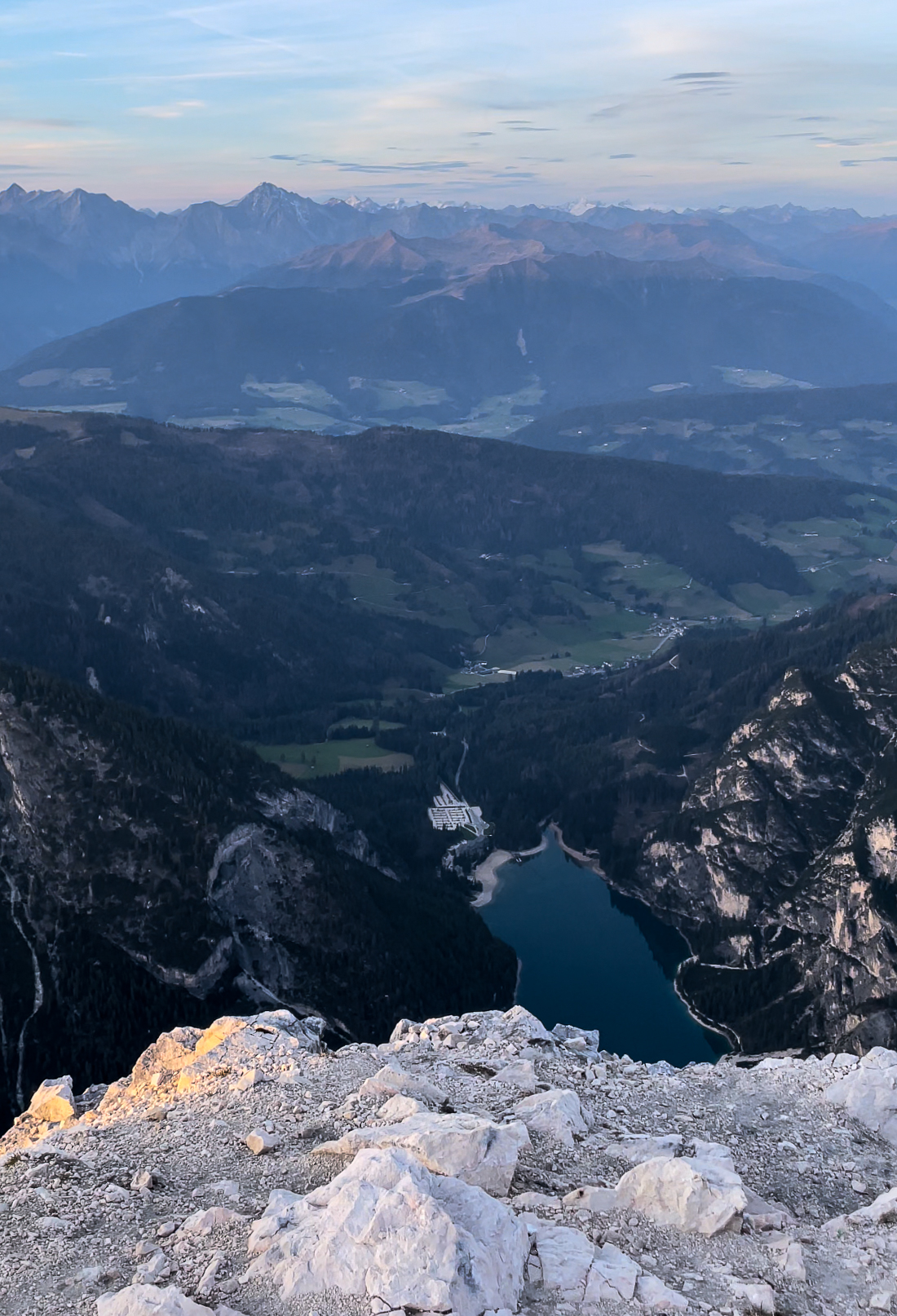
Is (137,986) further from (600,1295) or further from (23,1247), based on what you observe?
(600,1295)

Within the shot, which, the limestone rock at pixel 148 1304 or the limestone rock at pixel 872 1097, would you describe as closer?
the limestone rock at pixel 148 1304

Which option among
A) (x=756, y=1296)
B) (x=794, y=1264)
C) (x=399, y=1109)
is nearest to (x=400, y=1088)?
(x=399, y=1109)

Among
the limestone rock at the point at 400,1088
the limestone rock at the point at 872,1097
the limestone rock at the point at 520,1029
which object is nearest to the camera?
the limestone rock at the point at 872,1097

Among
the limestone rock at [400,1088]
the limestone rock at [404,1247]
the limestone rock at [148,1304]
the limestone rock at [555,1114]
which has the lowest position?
the limestone rock at [400,1088]

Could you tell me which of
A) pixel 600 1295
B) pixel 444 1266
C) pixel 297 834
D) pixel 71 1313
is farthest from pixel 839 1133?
pixel 297 834

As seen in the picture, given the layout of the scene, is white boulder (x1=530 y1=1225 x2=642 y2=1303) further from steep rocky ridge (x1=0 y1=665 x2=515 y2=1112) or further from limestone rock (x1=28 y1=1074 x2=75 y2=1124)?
steep rocky ridge (x1=0 y1=665 x2=515 y2=1112)

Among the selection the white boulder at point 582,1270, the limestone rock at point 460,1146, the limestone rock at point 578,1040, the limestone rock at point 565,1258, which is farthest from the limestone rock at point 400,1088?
the white boulder at point 582,1270

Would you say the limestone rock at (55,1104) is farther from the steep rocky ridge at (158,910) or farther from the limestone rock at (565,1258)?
the steep rocky ridge at (158,910)
